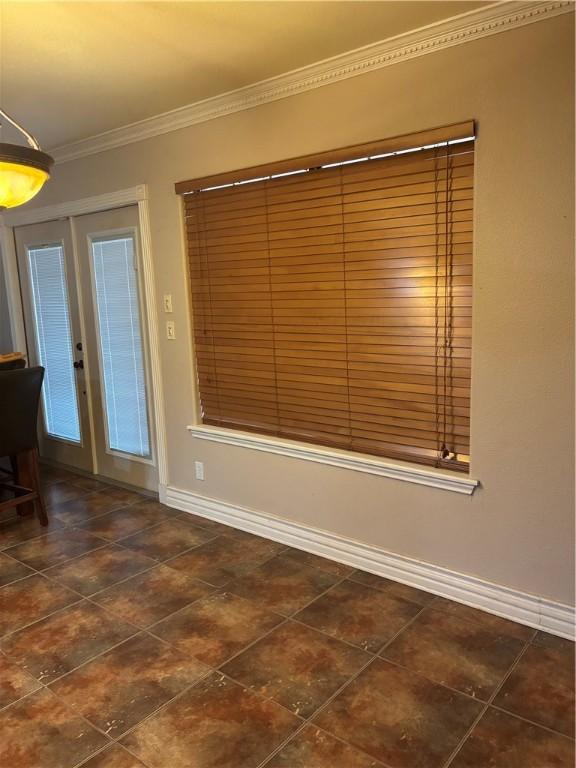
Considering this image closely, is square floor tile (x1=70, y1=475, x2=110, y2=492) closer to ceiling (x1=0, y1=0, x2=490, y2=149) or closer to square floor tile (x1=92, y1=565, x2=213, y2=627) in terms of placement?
square floor tile (x1=92, y1=565, x2=213, y2=627)

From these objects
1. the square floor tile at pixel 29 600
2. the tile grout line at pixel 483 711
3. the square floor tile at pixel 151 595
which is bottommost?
the tile grout line at pixel 483 711

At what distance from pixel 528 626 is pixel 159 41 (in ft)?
9.33

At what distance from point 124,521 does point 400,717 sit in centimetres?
226

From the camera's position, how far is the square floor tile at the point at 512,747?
1747 millimetres

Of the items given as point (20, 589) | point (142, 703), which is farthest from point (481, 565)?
point (20, 589)

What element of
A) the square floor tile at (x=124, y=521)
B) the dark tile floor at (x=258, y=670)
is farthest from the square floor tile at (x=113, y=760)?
the square floor tile at (x=124, y=521)

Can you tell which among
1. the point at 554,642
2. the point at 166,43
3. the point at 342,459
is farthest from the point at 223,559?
the point at 166,43

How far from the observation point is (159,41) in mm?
2381

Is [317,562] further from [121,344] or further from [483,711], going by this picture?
[121,344]

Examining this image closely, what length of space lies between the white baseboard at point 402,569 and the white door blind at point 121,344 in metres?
0.70

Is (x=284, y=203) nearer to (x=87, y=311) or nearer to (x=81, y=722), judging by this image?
(x=87, y=311)

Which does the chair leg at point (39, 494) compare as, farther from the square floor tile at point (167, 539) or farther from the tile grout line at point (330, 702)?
the tile grout line at point (330, 702)

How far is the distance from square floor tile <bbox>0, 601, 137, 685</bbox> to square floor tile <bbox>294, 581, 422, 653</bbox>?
2.65 feet

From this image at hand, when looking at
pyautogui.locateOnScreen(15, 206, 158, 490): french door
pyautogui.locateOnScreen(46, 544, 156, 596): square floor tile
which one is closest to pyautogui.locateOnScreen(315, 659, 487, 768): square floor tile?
pyautogui.locateOnScreen(46, 544, 156, 596): square floor tile
